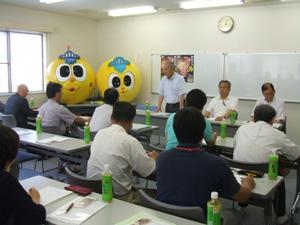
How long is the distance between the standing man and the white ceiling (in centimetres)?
121

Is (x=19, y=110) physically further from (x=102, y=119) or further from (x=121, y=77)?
(x=121, y=77)

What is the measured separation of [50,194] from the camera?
6.74ft

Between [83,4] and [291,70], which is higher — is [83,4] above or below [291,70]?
above

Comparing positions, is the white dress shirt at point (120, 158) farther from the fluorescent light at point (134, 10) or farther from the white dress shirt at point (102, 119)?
the fluorescent light at point (134, 10)

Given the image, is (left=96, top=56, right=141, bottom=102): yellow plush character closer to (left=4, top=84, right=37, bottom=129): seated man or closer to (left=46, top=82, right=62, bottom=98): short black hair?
(left=4, top=84, right=37, bottom=129): seated man

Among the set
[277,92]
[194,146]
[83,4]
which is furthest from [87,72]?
[194,146]

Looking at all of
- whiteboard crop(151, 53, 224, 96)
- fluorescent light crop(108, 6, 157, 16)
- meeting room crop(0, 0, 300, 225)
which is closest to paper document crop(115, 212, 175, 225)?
meeting room crop(0, 0, 300, 225)

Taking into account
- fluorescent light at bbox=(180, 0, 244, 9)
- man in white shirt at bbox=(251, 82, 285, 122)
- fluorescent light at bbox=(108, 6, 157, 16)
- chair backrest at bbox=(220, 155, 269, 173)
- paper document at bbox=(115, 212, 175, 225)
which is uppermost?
fluorescent light at bbox=(108, 6, 157, 16)

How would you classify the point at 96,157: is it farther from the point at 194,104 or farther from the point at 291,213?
the point at 291,213

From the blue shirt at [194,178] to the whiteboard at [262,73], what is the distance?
463 cm

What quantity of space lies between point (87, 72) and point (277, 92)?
382cm

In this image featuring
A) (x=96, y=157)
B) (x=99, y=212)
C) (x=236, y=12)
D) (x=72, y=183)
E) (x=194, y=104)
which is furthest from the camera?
(x=236, y=12)

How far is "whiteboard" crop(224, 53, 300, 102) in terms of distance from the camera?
19.5ft

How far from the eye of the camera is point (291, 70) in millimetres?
5945
